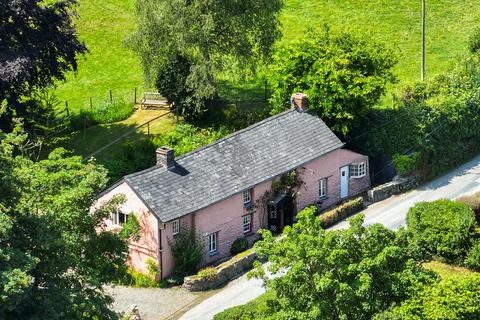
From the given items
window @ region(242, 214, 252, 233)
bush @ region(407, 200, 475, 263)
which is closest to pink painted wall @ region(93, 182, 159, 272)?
window @ region(242, 214, 252, 233)

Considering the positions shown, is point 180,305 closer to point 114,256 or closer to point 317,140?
point 114,256

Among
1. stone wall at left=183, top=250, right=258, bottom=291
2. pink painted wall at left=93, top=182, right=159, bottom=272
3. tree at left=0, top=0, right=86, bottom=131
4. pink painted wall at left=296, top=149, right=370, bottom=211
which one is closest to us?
stone wall at left=183, top=250, right=258, bottom=291

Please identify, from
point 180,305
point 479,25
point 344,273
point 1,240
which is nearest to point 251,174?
point 180,305

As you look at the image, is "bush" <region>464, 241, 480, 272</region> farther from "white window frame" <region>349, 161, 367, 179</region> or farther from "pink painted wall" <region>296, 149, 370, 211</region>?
"white window frame" <region>349, 161, 367, 179</region>

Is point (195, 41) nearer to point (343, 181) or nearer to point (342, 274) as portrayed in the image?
point (343, 181)

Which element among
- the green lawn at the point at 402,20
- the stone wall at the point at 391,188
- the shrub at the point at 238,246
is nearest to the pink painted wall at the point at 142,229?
the shrub at the point at 238,246

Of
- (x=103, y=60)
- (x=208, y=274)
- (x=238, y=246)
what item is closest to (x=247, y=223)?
(x=238, y=246)
